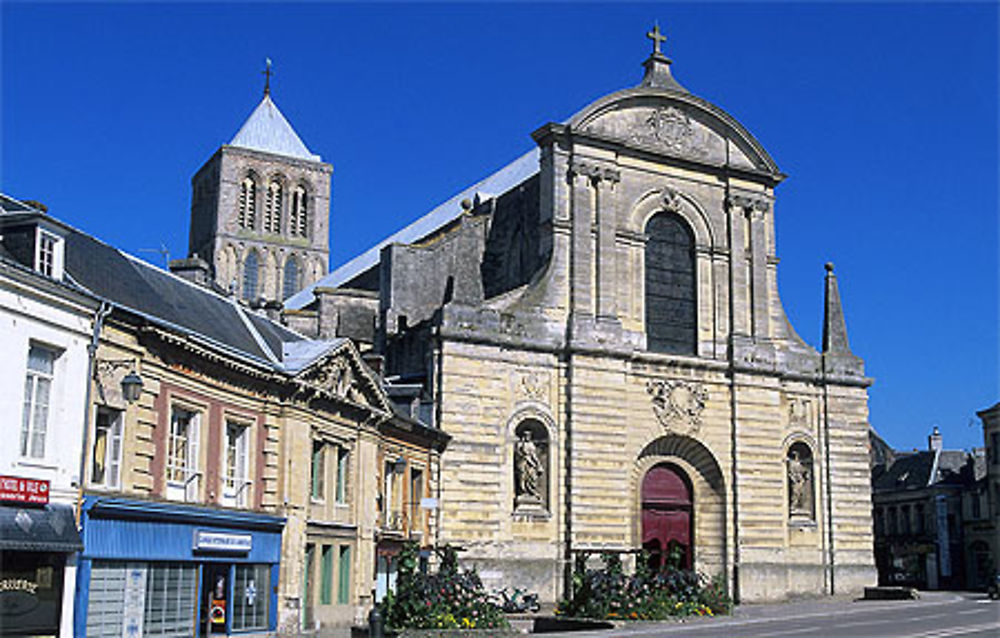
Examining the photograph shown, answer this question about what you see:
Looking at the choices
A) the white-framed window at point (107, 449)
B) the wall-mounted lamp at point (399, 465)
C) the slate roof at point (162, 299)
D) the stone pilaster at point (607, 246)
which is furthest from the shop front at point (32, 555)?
the stone pilaster at point (607, 246)

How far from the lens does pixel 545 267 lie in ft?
108

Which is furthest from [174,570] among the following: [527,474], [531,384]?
[531,384]

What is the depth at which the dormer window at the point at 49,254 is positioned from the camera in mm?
15008

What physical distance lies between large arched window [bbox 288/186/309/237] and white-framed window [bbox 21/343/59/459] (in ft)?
175

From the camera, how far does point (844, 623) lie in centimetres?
2316

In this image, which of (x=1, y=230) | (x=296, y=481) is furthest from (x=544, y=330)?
(x=1, y=230)

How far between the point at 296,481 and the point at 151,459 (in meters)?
4.20

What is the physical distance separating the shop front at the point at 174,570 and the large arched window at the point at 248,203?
48211 mm

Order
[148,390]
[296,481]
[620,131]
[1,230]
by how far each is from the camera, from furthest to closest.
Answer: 1. [620,131]
2. [296,481]
3. [148,390]
4. [1,230]

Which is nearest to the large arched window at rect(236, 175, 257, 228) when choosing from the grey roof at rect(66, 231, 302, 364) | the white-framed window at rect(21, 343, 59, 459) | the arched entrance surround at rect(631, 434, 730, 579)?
the arched entrance surround at rect(631, 434, 730, 579)

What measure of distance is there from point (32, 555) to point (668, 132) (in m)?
25.8

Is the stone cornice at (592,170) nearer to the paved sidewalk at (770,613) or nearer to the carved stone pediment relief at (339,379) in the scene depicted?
the carved stone pediment relief at (339,379)

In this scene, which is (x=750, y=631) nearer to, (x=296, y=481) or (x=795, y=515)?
(x=296, y=481)

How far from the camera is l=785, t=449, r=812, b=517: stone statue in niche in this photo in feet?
116
